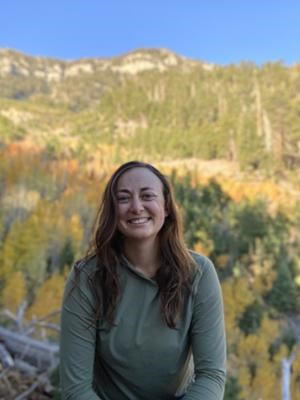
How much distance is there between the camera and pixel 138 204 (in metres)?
1.83

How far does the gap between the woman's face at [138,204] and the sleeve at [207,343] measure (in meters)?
0.30

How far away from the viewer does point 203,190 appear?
52844 millimetres

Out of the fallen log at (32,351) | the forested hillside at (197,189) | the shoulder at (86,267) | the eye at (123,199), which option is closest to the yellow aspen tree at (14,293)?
the forested hillside at (197,189)

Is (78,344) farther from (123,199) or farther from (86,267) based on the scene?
(123,199)

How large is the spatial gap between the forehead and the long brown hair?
20mm

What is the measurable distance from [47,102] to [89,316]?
497 feet

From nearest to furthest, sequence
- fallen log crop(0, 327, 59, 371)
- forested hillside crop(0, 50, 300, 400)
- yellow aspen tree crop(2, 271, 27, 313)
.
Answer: fallen log crop(0, 327, 59, 371), yellow aspen tree crop(2, 271, 27, 313), forested hillside crop(0, 50, 300, 400)

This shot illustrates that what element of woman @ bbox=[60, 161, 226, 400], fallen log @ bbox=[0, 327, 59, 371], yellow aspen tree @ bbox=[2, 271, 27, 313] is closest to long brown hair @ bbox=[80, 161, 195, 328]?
woman @ bbox=[60, 161, 226, 400]

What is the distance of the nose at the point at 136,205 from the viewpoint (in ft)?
6.00

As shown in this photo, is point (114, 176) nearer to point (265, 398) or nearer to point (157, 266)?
point (157, 266)

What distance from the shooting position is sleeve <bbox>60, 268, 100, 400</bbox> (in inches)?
69.2

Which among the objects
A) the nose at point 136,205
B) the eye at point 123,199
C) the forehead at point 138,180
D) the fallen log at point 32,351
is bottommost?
the fallen log at point 32,351

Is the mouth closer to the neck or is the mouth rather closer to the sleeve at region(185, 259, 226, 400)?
the neck

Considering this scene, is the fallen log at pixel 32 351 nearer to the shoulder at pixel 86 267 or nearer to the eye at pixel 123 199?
the shoulder at pixel 86 267
